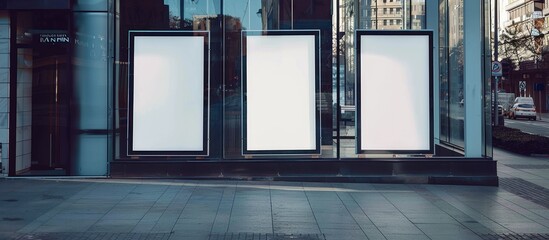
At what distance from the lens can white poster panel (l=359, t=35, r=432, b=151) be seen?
14.6 meters

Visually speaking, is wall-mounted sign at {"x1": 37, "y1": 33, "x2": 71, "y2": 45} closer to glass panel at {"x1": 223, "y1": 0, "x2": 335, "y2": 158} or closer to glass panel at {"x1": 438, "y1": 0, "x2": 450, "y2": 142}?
glass panel at {"x1": 223, "y1": 0, "x2": 335, "y2": 158}

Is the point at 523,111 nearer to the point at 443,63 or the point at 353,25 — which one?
the point at 443,63

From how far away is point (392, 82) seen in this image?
14570 millimetres

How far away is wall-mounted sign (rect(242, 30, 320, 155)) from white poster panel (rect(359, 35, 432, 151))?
3.42 ft

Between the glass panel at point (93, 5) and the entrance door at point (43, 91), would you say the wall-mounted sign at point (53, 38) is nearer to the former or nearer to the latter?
the entrance door at point (43, 91)

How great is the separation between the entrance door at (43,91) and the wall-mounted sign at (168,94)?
56.1 inches

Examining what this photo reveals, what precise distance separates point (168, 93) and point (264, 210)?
4704 mm

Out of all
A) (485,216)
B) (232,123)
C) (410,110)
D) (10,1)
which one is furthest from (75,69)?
(485,216)

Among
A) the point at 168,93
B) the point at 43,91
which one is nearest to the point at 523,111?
the point at 168,93

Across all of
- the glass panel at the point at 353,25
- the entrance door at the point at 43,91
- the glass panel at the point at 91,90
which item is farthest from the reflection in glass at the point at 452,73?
the entrance door at the point at 43,91

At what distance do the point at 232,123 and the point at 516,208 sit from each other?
232 inches

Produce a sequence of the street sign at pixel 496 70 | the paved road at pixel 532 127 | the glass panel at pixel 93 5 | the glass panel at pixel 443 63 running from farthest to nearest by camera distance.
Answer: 1. the paved road at pixel 532 127
2. the street sign at pixel 496 70
3. the glass panel at pixel 443 63
4. the glass panel at pixel 93 5

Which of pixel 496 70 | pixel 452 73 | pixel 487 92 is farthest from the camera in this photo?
pixel 496 70

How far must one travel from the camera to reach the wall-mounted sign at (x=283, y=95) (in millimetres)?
14445
